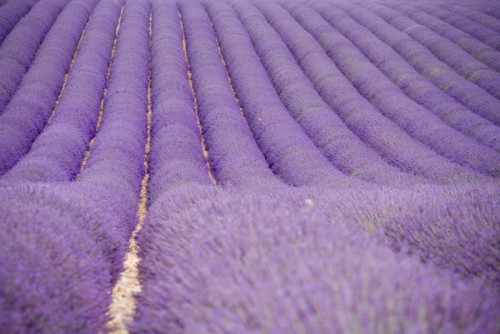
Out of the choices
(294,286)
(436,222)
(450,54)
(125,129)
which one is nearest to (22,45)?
(125,129)

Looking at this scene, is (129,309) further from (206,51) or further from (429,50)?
(429,50)

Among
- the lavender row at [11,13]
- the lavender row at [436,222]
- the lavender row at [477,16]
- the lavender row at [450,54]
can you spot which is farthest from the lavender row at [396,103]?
the lavender row at [11,13]

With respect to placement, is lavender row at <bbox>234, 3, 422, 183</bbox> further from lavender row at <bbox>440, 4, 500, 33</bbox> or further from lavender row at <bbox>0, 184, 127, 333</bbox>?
lavender row at <bbox>440, 4, 500, 33</bbox>

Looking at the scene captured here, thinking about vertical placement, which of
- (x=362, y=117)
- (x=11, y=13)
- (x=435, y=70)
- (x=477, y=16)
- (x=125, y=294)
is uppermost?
(x=11, y=13)

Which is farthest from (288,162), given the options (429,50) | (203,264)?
(429,50)

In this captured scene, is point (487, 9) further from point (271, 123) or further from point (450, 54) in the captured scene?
point (271, 123)

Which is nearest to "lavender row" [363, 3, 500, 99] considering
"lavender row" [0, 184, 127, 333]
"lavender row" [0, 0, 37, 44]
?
"lavender row" [0, 184, 127, 333]
